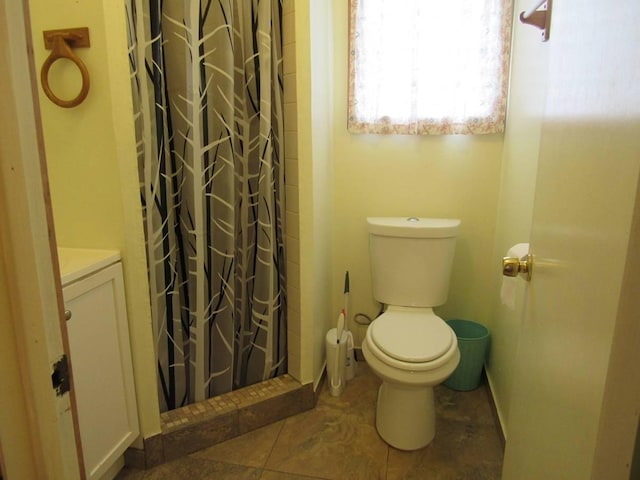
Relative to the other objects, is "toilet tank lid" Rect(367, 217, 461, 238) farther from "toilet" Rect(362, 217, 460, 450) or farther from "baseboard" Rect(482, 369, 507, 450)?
"baseboard" Rect(482, 369, 507, 450)

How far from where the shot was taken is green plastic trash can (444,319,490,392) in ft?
6.84

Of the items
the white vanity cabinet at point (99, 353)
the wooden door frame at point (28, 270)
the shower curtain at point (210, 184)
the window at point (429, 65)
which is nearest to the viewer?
the wooden door frame at point (28, 270)

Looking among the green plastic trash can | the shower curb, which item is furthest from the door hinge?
the green plastic trash can

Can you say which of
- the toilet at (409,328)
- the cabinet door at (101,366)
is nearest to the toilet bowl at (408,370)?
the toilet at (409,328)

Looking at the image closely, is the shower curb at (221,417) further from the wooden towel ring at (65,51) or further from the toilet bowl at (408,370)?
the wooden towel ring at (65,51)

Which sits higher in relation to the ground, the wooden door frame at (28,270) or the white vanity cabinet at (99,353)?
the wooden door frame at (28,270)

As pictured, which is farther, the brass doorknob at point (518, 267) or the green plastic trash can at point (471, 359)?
the green plastic trash can at point (471, 359)

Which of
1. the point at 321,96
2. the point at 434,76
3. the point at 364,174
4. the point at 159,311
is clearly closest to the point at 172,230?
the point at 159,311

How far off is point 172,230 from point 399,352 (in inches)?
39.1

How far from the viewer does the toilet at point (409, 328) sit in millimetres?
1638

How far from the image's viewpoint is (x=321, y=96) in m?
1.95

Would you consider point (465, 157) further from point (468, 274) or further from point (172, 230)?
point (172, 230)

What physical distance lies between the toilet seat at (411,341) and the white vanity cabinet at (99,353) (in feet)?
3.08

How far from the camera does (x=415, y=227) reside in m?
1.99
